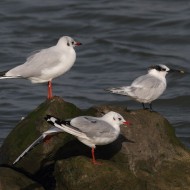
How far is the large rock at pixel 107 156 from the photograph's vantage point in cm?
848

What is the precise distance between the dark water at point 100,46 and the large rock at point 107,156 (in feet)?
10.9

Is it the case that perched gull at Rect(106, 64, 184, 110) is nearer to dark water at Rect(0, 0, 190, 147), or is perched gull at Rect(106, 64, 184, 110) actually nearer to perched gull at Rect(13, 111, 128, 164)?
perched gull at Rect(13, 111, 128, 164)

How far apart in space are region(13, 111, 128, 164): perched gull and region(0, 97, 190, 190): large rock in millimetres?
230

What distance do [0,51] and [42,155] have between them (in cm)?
993

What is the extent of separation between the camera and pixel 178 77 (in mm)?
17156

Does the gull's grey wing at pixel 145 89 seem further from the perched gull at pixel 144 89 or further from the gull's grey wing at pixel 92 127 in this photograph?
the gull's grey wing at pixel 92 127

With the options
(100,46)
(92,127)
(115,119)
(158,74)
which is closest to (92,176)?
(92,127)

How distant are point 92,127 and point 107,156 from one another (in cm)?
75

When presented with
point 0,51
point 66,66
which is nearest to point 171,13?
point 0,51

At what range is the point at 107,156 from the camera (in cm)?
924

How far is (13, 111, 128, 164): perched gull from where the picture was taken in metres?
8.49

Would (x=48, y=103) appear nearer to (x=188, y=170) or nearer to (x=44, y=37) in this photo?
(x=188, y=170)

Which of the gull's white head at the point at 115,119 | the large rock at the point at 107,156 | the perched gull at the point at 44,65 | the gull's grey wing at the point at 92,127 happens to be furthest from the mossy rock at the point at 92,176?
the perched gull at the point at 44,65

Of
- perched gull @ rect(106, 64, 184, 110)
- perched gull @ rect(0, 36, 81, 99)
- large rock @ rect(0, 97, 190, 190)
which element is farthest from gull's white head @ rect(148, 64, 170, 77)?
large rock @ rect(0, 97, 190, 190)
